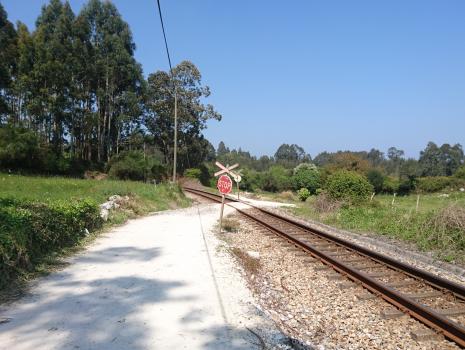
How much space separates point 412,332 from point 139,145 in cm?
5263

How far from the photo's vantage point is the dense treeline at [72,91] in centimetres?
3738

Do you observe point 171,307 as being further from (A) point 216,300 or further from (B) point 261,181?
(B) point 261,181

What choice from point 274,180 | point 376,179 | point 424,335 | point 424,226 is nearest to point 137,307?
point 424,335

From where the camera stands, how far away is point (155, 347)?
4.27 m

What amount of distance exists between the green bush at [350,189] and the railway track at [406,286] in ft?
28.2

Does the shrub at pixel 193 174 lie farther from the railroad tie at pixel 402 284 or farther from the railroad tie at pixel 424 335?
the railroad tie at pixel 424 335

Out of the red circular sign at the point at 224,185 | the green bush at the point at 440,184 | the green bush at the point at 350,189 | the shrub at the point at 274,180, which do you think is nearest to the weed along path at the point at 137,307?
the red circular sign at the point at 224,185

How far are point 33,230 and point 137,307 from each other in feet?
10.8

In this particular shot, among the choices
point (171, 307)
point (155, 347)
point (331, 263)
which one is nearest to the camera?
point (155, 347)

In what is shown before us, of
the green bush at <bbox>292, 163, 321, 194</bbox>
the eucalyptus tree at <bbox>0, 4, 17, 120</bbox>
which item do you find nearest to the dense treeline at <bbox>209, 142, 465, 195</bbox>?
the green bush at <bbox>292, 163, 321, 194</bbox>

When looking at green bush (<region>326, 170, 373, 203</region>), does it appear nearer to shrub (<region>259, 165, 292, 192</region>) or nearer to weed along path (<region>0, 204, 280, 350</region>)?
weed along path (<region>0, 204, 280, 350</region>)

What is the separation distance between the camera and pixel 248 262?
8641 millimetres

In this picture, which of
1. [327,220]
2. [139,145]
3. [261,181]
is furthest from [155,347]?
[261,181]

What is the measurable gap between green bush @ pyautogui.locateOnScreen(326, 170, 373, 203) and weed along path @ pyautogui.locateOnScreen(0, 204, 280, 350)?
12130mm
